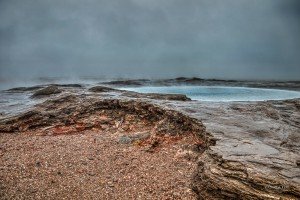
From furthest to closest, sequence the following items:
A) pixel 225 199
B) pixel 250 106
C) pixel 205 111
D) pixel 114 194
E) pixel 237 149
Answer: pixel 250 106 < pixel 205 111 < pixel 237 149 < pixel 114 194 < pixel 225 199

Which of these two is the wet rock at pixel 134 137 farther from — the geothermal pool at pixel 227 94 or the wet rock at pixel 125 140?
the geothermal pool at pixel 227 94

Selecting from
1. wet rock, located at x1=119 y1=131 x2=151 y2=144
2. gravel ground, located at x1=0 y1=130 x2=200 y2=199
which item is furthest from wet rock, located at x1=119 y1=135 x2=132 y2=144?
gravel ground, located at x1=0 y1=130 x2=200 y2=199

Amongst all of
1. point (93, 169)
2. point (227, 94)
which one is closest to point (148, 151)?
point (93, 169)

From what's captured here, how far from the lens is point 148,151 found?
1065cm

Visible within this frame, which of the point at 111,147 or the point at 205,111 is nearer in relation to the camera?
the point at 111,147

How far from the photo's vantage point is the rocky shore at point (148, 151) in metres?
8.11

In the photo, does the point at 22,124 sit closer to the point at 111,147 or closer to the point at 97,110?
the point at 97,110

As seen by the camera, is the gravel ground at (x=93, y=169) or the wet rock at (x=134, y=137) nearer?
the gravel ground at (x=93, y=169)

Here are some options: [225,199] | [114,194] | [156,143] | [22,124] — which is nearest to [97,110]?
[22,124]

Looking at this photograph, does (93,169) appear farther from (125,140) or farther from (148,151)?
(125,140)

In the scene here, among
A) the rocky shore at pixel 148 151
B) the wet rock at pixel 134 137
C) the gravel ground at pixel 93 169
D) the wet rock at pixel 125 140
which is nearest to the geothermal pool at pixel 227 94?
the rocky shore at pixel 148 151

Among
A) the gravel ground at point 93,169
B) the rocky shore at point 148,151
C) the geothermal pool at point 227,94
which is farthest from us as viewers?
the geothermal pool at point 227,94

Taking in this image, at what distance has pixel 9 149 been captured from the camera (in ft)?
36.1

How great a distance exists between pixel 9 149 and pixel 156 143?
455cm
